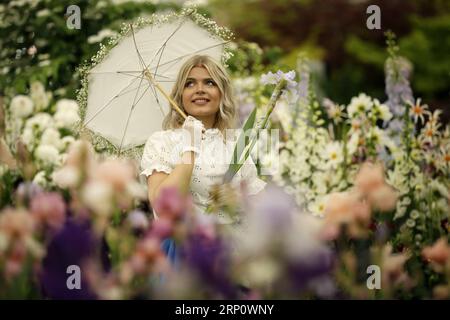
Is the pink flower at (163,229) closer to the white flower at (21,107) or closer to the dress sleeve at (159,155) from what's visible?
the dress sleeve at (159,155)

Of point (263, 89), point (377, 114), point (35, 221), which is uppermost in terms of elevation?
point (263, 89)

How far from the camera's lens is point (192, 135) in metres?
2.12

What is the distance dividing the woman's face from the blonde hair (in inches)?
0.8

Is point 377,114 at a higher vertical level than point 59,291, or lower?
higher

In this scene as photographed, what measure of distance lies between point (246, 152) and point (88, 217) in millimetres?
792

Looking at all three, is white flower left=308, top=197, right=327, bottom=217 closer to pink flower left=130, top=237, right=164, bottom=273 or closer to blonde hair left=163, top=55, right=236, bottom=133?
blonde hair left=163, top=55, right=236, bottom=133

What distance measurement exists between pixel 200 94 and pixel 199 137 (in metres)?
0.26

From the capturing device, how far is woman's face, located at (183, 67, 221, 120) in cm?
232

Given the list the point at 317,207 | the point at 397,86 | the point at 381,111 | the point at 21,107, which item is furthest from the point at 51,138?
the point at 397,86

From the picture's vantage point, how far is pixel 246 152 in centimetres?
174

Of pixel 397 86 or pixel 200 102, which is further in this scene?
pixel 397 86

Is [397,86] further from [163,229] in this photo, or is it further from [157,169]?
[163,229]
